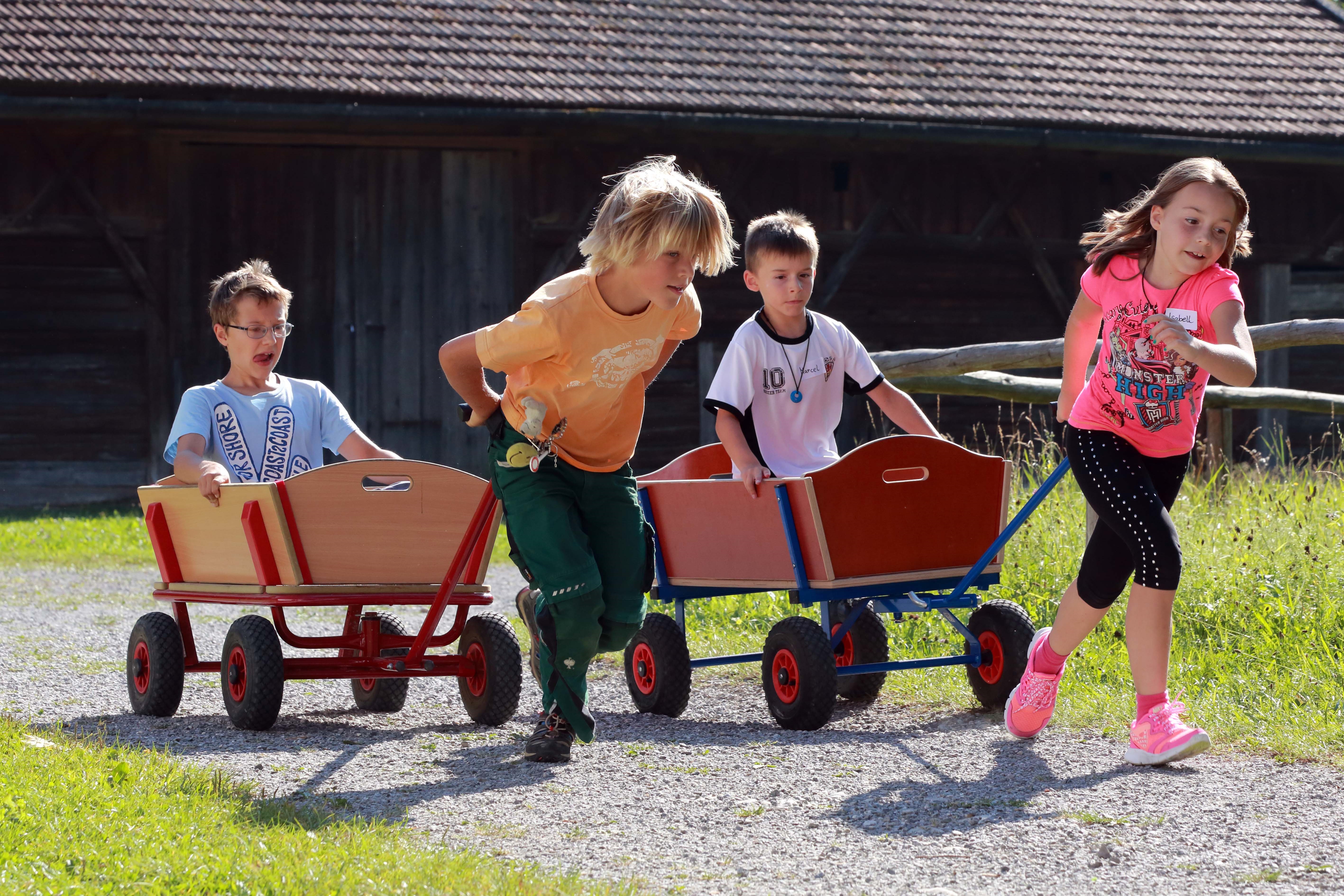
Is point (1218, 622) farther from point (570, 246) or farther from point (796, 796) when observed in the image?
point (570, 246)

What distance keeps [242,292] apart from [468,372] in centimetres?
124

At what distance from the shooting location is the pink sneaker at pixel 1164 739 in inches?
144

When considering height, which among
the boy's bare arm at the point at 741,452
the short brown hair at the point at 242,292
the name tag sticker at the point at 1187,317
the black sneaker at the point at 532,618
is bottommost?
the black sneaker at the point at 532,618

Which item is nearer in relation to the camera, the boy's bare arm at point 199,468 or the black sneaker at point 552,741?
the black sneaker at point 552,741

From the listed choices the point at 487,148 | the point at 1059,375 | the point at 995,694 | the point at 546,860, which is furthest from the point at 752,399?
the point at 1059,375

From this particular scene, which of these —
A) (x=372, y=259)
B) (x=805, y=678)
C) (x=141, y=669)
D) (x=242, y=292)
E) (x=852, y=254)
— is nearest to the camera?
(x=805, y=678)

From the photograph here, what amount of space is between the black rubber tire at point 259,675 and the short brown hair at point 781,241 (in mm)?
1687

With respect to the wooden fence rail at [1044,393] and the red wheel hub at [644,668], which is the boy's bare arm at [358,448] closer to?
the red wheel hub at [644,668]

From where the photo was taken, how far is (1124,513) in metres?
3.80

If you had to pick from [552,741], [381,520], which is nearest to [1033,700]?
[552,741]

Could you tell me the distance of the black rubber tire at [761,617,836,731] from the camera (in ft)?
14.0

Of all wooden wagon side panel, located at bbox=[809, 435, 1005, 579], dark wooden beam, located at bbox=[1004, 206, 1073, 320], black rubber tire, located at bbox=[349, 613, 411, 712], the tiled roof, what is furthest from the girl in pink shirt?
dark wooden beam, located at bbox=[1004, 206, 1073, 320]

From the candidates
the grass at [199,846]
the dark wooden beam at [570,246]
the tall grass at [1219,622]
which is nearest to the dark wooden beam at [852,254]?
the dark wooden beam at [570,246]

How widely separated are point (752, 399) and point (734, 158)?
29.0 ft
